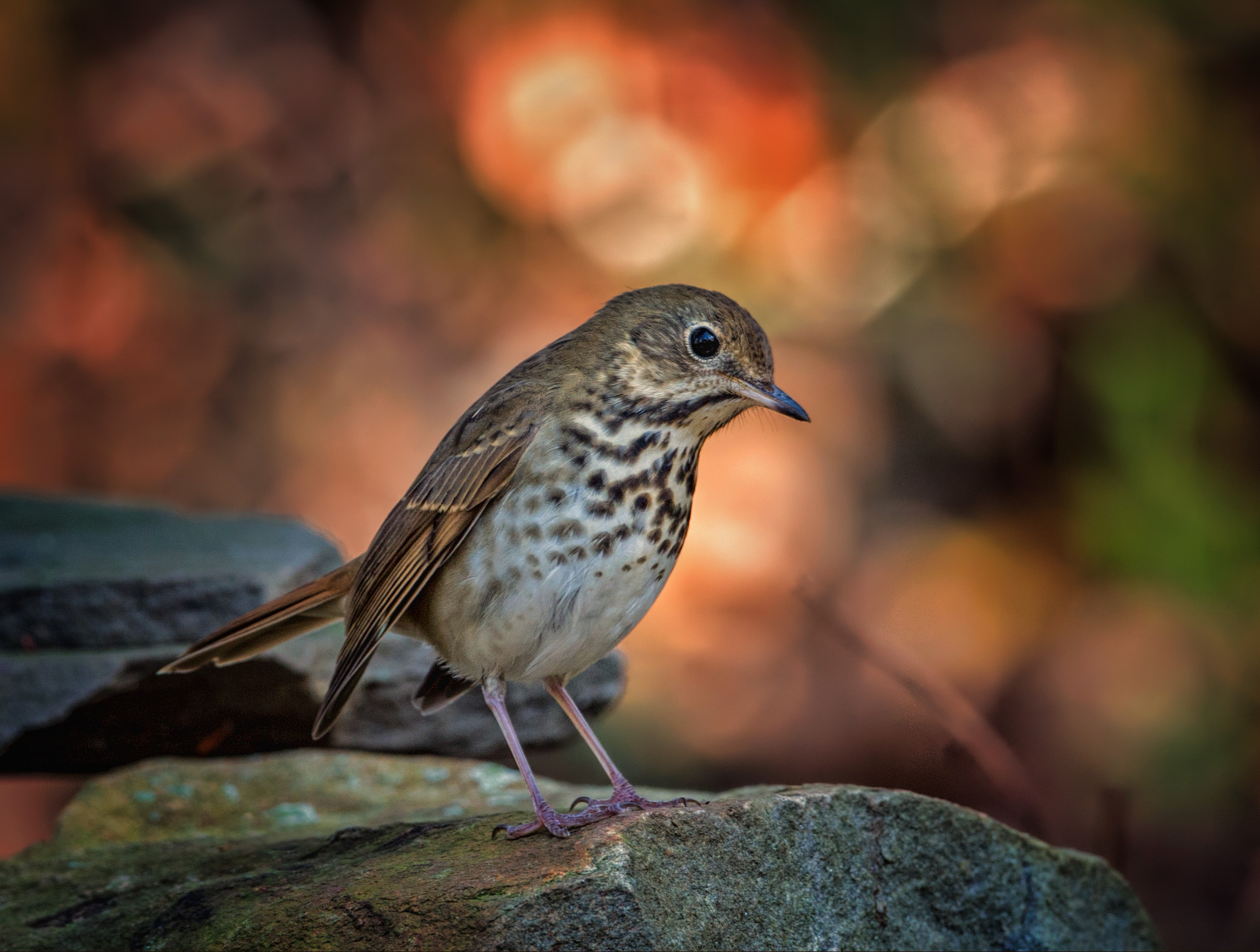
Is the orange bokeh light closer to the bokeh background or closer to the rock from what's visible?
the bokeh background

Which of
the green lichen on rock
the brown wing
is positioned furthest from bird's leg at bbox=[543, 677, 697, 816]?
the brown wing

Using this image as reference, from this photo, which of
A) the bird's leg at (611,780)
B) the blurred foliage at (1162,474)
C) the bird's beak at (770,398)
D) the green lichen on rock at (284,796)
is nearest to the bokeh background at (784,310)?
the blurred foliage at (1162,474)

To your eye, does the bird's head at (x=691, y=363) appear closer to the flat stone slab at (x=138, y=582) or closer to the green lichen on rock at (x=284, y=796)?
the green lichen on rock at (x=284, y=796)

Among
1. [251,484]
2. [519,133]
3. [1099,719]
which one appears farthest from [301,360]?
[1099,719]

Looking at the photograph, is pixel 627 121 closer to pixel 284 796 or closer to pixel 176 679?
pixel 284 796

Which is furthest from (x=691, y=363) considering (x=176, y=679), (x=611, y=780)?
(x=176, y=679)

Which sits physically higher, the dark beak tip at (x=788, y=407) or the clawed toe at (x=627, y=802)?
the dark beak tip at (x=788, y=407)
